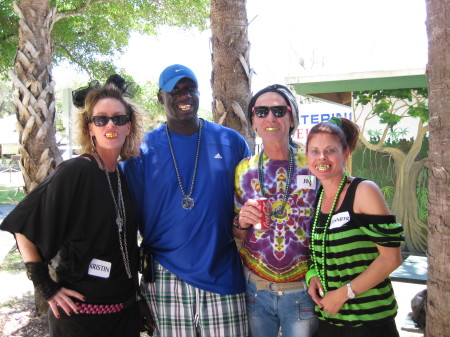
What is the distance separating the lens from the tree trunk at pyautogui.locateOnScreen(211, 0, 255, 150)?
4.09 m

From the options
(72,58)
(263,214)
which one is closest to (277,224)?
(263,214)

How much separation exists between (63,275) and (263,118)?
147 centimetres

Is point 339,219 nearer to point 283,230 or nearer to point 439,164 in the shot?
point 283,230

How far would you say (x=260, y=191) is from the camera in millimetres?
2779

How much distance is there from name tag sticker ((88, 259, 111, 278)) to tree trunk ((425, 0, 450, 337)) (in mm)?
1798

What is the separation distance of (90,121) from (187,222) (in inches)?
33.3

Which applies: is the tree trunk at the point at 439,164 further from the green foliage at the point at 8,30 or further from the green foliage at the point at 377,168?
the green foliage at the point at 8,30

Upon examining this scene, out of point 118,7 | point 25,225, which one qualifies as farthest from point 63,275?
point 118,7

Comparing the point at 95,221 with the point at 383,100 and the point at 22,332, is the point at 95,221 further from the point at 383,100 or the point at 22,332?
the point at 383,100

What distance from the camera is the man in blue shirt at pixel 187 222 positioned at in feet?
9.05

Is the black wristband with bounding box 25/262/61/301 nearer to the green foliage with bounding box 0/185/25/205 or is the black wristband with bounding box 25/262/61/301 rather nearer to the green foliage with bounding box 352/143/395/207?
the green foliage with bounding box 352/143/395/207

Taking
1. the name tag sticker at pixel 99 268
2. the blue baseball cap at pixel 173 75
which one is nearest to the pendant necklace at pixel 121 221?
the name tag sticker at pixel 99 268

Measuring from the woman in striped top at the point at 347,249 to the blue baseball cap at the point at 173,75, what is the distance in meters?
0.92

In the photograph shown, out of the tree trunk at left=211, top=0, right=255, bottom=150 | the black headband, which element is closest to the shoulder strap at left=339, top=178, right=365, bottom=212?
the black headband
